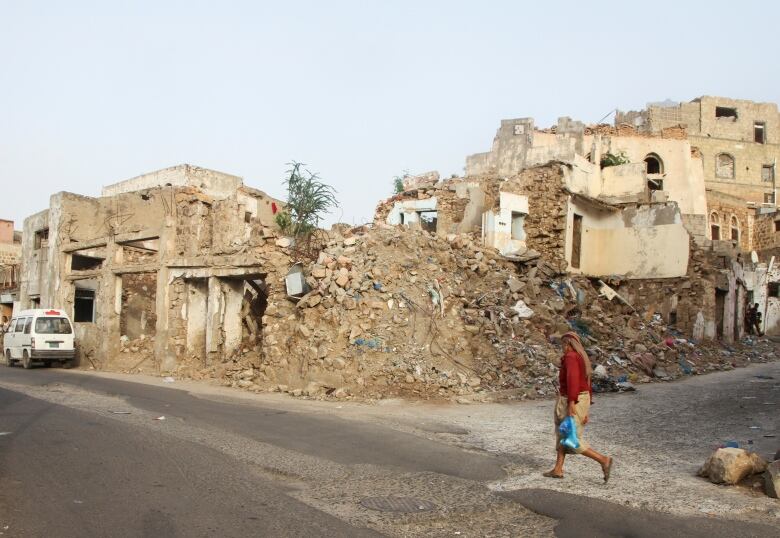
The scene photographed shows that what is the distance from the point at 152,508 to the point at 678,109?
54.9 metres

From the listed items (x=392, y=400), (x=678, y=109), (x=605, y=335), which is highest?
(x=678, y=109)

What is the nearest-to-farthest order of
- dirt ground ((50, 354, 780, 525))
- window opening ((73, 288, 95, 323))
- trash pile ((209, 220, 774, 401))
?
dirt ground ((50, 354, 780, 525)) → trash pile ((209, 220, 774, 401)) → window opening ((73, 288, 95, 323))

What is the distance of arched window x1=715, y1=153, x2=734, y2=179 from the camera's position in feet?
173

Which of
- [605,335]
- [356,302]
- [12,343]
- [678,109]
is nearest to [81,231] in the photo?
[12,343]

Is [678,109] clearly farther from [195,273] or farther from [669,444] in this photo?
[669,444]

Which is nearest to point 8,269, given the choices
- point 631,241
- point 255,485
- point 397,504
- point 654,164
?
point 631,241

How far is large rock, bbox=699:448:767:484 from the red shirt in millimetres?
1528

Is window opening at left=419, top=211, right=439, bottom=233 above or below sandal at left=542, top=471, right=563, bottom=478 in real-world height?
above

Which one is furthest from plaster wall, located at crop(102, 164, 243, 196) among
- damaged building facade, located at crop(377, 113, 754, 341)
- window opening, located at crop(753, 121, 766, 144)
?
window opening, located at crop(753, 121, 766, 144)

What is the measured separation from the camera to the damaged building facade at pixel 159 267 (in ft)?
70.2

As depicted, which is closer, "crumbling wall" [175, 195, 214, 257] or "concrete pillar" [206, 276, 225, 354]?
"concrete pillar" [206, 276, 225, 354]

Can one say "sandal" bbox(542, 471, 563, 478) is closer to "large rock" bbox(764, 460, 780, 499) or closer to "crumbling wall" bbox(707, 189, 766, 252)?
"large rock" bbox(764, 460, 780, 499)

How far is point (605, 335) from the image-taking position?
64.3 feet

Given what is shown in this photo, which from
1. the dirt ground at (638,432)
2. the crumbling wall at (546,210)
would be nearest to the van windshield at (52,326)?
the dirt ground at (638,432)
